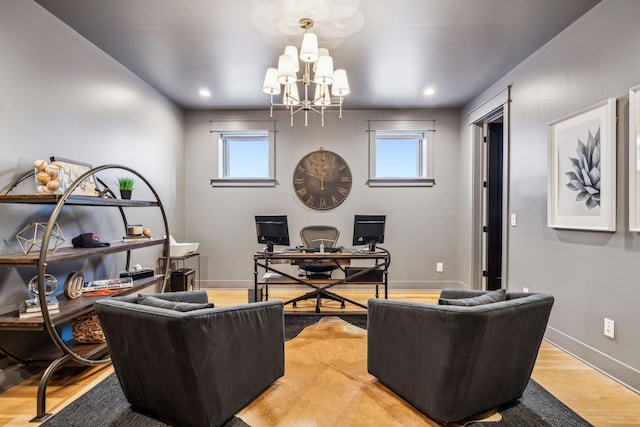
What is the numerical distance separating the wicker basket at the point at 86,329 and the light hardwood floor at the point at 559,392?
8.2 inches

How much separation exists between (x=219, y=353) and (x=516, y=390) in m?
1.71

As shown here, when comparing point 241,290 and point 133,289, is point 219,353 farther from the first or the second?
point 241,290

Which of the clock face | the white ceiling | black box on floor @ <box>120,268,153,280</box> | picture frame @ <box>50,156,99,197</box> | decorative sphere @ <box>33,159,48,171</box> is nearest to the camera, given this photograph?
decorative sphere @ <box>33,159,48,171</box>

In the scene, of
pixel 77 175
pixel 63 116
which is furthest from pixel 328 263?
pixel 63 116

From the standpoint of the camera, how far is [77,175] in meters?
2.60

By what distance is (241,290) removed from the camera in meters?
4.66

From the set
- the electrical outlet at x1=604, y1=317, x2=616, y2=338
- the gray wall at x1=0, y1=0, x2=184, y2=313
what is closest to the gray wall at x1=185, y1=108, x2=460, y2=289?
the gray wall at x1=0, y1=0, x2=184, y2=313

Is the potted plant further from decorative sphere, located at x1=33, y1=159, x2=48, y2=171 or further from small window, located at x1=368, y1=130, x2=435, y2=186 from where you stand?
small window, located at x1=368, y1=130, x2=435, y2=186

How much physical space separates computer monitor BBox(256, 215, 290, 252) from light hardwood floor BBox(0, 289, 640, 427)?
1703mm

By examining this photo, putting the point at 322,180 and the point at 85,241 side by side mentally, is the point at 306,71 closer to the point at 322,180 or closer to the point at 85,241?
the point at 85,241

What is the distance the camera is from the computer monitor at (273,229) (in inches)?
134

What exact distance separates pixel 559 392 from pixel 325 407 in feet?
4.90

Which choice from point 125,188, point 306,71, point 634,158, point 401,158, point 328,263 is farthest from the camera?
point 401,158

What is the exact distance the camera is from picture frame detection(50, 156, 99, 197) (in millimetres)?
2439
